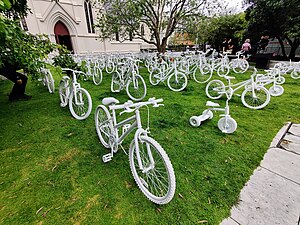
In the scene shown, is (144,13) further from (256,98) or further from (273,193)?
(273,193)

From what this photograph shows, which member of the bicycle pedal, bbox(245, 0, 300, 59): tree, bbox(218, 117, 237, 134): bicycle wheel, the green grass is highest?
bbox(245, 0, 300, 59): tree

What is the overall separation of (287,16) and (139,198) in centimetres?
1237

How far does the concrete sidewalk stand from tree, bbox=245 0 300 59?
1025 cm

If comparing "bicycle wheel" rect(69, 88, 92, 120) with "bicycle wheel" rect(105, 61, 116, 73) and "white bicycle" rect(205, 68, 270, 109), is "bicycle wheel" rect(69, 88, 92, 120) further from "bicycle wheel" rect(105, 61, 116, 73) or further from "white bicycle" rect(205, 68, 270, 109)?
"bicycle wheel" rect(105, 61, 116, 73)

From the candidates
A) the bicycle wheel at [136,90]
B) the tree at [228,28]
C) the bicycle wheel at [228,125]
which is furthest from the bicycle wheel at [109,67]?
the tree at [228,28]

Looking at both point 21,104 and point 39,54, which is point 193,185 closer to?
point 39,54

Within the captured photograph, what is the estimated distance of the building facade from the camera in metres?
15.4

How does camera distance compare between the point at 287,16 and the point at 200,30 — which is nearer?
the point at 287,16

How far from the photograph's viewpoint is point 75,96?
10.7 ft

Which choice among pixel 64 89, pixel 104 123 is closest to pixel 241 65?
pixel 64 89

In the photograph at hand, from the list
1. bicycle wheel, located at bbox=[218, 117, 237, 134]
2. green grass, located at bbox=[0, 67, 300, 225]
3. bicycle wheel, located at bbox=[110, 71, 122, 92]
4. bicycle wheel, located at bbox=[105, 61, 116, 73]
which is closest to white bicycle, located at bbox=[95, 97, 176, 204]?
green grass, located at bbox=[0, 67, 300, 225]

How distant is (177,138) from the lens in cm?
277

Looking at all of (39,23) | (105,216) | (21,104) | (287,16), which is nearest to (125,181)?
(105,216)

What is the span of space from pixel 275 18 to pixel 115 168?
12413 mm
